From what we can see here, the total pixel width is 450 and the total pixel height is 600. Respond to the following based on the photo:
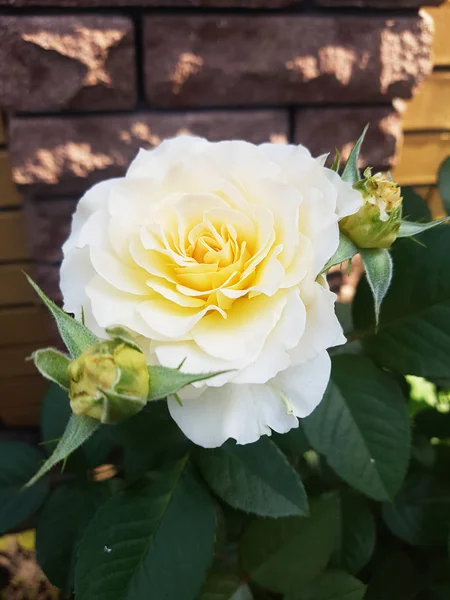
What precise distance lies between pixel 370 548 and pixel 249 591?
125mm

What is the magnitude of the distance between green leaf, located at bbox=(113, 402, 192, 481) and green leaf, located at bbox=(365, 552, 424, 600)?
263mm

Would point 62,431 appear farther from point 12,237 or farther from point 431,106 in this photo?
point 431,106

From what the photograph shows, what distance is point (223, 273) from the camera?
0.93 ft

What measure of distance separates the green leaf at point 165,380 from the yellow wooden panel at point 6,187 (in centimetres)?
49

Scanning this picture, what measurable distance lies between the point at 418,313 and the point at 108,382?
28cm

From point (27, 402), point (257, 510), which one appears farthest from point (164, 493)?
point (27, 402)

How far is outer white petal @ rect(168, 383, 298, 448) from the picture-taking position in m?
0.27

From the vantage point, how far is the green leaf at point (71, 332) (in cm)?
26

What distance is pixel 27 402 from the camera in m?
0.85

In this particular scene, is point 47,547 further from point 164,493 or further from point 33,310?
point 33,310

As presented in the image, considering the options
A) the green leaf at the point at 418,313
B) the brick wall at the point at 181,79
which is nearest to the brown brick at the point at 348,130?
the brick wall at the point at 181,79

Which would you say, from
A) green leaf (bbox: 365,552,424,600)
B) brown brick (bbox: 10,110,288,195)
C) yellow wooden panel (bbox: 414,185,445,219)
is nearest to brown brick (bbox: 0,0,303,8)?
brown brick (bbox: 10,110,288,195)

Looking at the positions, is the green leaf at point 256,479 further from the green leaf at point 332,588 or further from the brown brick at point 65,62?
the brown brick at point 65,62

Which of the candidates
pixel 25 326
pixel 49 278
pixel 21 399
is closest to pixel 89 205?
pixel 49 278
